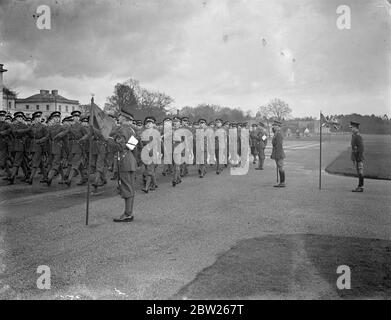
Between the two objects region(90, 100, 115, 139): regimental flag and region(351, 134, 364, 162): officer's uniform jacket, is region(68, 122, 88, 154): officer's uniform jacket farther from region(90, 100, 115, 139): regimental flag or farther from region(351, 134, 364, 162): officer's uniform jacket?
region(351, 134, 364, 162): officer's uniform jacket

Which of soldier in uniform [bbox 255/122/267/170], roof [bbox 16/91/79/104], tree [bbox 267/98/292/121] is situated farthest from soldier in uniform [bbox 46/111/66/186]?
tree [bbox 267/98/292/121]

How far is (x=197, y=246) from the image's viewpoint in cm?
597

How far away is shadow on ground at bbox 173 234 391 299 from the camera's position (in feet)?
14.1

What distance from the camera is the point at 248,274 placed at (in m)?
4.81

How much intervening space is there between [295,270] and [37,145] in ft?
32.0

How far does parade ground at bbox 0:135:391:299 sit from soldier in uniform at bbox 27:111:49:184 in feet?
5.89

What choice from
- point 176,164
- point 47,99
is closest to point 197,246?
point 176,164

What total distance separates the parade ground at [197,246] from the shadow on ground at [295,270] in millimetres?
13

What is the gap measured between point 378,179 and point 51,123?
11.3 metres

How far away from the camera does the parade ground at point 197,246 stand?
439 cm

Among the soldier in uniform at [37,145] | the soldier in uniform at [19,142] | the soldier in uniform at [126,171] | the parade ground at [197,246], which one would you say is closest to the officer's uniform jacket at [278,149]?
the parade ground at [197,246]

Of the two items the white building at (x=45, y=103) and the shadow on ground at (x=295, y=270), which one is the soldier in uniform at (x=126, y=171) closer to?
the shadow on ground at (x=295, y=270)
